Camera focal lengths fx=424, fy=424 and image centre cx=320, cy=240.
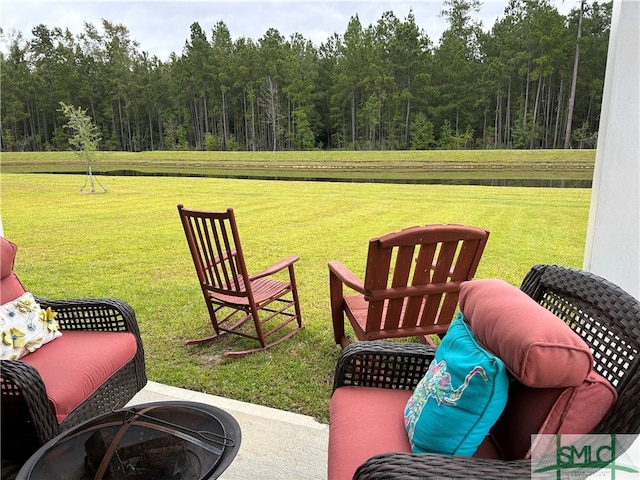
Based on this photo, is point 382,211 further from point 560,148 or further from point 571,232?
point 560,148

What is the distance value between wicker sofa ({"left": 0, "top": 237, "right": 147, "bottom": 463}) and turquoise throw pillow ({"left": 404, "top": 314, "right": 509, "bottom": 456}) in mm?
1270

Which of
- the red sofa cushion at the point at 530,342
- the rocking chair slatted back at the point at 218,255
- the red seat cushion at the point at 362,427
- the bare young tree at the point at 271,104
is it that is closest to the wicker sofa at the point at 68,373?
the rocking chair slatted back at the point at 218,255

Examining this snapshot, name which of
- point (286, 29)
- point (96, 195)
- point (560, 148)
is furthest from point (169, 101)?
point (560, 148)

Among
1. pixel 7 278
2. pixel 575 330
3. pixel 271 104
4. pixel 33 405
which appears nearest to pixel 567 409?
pixel 575 330

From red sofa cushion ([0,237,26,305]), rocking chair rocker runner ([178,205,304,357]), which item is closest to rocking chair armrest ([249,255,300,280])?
rocking chair rocker runner ([178,205,304,357])

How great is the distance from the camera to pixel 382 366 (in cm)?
155

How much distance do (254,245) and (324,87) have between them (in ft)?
53.5

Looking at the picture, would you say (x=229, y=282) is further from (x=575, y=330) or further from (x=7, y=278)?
(x=575, y=330)

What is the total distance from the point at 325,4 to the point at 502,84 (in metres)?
12.2

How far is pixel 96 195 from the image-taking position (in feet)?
32.3

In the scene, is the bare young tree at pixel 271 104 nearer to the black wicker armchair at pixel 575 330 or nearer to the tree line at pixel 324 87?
the tree line at pixel 324 87

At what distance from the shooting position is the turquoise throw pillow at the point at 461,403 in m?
1.04

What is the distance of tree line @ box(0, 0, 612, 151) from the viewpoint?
1349 cm

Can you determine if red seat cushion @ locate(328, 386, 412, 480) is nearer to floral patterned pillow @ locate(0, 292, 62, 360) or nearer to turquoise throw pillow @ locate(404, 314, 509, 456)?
turquoise throw pillow @ locate(404, 314, 509, 456)
